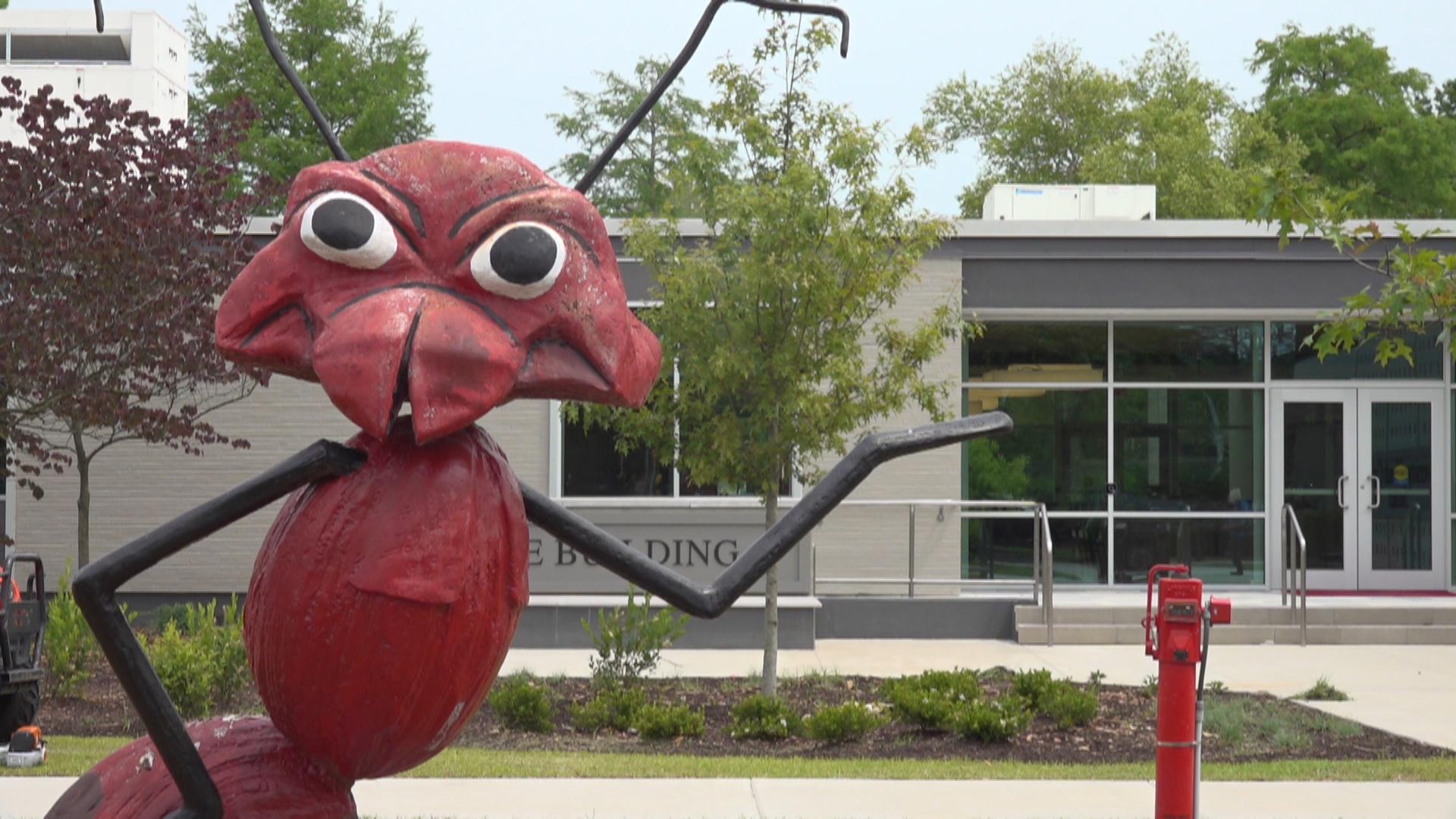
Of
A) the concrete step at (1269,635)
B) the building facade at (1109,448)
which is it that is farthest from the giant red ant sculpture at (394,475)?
the building facade at (1109,448)

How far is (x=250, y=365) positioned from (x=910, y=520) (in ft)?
45.1

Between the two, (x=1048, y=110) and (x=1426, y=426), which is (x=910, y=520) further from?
(x=1048, y=110)

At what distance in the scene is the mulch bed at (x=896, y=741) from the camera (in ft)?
29.3

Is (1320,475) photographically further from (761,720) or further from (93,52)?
(93,52)

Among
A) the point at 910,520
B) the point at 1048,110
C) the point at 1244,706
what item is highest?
the point at 1048,110

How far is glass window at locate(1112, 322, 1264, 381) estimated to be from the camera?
56.7ft

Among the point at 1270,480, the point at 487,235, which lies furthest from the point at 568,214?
the point at 1270,480

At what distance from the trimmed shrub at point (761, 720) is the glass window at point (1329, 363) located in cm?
1034

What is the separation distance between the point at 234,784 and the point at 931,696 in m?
7.62

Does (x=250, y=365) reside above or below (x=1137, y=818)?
Result: above

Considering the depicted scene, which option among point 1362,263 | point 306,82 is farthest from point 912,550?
point 306,82

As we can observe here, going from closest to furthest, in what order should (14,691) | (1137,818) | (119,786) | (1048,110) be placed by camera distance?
(119,786) → (1137,818) → (14,691) → (1048,110)

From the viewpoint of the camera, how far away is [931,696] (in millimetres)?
9367

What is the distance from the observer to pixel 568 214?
84.5 inches
